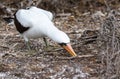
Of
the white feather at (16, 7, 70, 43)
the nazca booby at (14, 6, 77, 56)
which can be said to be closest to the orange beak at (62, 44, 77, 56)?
the nazca booby at (14, 6, 77, 56)

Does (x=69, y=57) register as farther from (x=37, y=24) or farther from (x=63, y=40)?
(x=37, y=24)

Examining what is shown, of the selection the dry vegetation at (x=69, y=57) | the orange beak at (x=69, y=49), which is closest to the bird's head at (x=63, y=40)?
the orange beak at (x=69, y=49)

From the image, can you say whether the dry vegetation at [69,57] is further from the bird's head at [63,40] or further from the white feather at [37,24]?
the white feather at [37,24]

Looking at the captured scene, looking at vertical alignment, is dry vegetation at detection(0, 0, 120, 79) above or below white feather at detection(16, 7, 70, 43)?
below

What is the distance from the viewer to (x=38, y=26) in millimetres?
8516

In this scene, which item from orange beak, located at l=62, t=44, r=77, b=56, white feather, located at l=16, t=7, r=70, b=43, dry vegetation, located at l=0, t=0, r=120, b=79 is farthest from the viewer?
white feather, located at l=16, t=7, r=70, b=43

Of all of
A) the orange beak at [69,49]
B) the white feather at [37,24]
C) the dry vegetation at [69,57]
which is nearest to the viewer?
the dry vegetation at [69,57]

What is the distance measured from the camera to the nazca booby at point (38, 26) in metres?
8.07

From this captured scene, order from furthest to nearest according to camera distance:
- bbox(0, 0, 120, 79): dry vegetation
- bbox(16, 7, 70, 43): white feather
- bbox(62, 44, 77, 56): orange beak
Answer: bbox(16, 7, 70, 43): white feather → bbox(62, 44, 77, 56): orange beak → bbox(0, 0, 120, 79): dry vegetation

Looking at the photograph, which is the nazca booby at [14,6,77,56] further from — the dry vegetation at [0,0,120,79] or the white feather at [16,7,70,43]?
the dry vegetation at [0,0,120,79]

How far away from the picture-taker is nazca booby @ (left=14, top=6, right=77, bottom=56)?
8.07m

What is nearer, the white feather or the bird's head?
the bird's head

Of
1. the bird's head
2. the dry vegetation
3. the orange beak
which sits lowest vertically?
the dry vegetation

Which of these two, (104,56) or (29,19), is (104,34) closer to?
(104,56)
